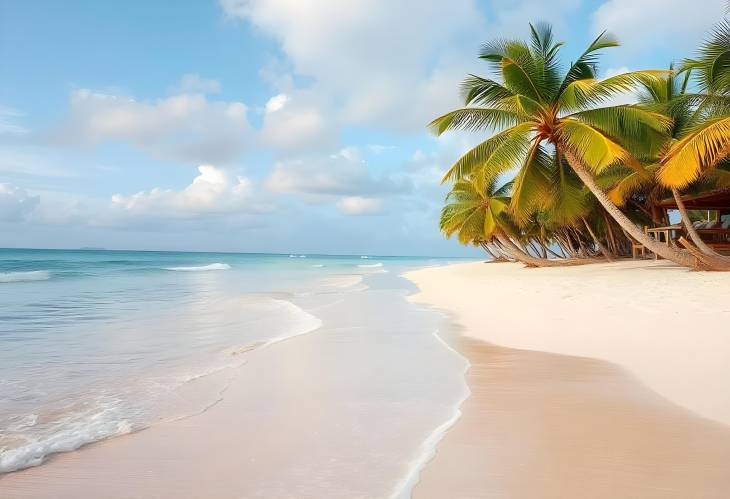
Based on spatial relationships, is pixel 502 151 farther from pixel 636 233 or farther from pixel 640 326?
pixel 640 326

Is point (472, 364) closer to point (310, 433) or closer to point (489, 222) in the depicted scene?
point (310, 433)

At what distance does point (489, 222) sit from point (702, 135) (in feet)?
58.7

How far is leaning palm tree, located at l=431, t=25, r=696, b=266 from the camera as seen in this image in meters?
13.2

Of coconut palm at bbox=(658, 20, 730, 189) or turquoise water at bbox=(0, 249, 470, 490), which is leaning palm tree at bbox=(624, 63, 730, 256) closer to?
coconut palm at bbox=(658, 20, 730, 189)

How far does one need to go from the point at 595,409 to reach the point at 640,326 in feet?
12.2

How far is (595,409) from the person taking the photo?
366 centimetres

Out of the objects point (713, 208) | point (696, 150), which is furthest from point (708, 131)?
point (713, 208)

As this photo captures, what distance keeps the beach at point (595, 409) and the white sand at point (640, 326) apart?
21mm

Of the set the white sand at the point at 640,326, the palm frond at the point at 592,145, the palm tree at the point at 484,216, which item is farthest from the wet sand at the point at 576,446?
the palm tree at the point at 484,216

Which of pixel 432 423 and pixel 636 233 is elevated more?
pixel 636 233

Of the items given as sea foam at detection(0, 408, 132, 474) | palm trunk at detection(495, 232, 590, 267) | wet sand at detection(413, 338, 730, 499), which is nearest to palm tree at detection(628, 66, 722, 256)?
palm trunk at detection(495, 232, 590, 267)

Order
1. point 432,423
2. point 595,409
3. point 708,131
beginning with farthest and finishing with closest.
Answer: point 708,131
point 595,409
point 432,423

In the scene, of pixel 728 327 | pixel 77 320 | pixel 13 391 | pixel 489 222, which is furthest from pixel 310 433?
pixel 489 222

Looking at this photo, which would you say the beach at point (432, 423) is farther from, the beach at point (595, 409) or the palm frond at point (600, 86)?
the palm frond at point (600, 86)
